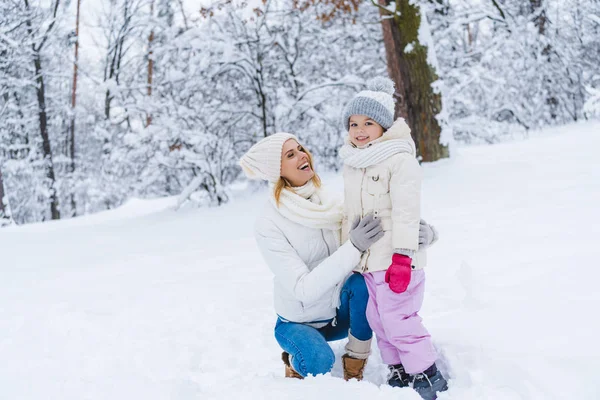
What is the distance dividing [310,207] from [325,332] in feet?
2.29

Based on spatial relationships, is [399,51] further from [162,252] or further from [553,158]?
[162,252]

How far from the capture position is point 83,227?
934cm

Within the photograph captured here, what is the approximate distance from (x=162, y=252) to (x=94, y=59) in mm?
12947

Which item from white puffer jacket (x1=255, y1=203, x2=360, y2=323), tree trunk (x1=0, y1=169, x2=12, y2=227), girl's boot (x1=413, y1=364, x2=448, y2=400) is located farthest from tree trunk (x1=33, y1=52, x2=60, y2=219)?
girl's boot (x1=413, y1=364, x2=448, y2=400)

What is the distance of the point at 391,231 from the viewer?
2.12m

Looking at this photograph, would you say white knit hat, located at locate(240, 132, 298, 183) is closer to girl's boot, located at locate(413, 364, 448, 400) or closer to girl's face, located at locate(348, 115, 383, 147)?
girl's face, located at locate(348, 115, 383, 147)

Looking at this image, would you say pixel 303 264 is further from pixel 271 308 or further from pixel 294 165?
pixel 271 308

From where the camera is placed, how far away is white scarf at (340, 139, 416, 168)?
6.94 ft

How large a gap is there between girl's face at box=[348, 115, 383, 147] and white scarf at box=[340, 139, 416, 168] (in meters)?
0.06

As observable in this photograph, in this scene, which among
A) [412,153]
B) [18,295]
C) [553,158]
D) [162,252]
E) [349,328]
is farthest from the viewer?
[553,158]

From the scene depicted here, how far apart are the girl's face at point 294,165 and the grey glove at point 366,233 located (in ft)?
1.33

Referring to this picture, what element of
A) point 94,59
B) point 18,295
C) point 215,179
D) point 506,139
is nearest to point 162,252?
point 18,295

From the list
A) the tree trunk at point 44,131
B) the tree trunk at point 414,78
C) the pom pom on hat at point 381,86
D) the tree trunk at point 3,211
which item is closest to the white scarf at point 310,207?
the pom pom on hat at point 381,86

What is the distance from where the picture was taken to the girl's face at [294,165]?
231 cm
